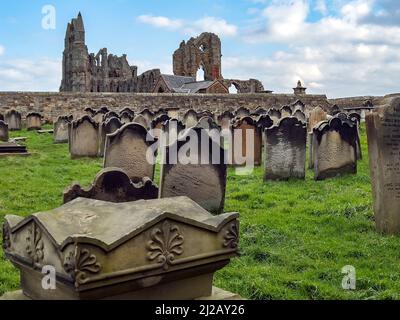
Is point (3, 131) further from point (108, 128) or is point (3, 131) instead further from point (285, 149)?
point (285, 149)

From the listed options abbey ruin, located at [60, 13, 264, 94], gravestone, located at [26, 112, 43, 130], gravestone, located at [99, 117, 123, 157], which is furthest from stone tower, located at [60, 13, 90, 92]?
gravestone, located at [99, 117, 123, 157]

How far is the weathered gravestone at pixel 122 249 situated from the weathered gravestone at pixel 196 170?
3.50 meters

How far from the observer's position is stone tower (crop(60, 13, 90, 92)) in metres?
55.9

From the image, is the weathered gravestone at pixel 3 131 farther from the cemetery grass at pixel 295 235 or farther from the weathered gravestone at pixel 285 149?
the weathered gravestone at pixel 285 149

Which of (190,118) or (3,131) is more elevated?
(190,118)

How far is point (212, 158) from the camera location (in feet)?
24.6

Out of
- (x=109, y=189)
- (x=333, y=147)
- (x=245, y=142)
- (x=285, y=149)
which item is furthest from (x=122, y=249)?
(x=245, y=142)

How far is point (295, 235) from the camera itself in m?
6.36

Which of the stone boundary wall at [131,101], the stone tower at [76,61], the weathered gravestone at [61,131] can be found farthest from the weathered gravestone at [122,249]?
the stone tower at [76,61]

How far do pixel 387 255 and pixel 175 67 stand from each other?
167 ft

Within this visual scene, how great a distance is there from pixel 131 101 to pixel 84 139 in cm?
1480

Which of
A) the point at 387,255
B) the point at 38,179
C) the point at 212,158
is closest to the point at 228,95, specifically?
the point at 38,179

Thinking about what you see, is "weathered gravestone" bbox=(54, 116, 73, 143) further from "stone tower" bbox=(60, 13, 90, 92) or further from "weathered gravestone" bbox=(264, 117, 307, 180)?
"stone tower" bbox=(60, 13, 90, 92)

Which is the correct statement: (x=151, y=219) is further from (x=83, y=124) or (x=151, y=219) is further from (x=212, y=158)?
(x=83, y=124)
